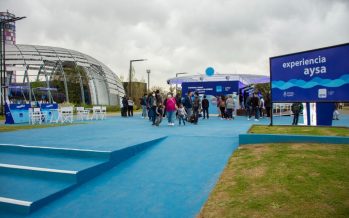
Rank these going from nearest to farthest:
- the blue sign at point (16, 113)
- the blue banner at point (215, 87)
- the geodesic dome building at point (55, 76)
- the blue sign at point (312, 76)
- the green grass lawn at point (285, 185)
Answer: the green grass lawn at point (285, 185), the blue sign at point (312, 76), the blue sign at point (16, 113), the blue banner at point (215, 87), the geodesic dome building at point (55, 76)

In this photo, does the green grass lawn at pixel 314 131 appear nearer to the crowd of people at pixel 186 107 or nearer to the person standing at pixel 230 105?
the crowd of people at pixel 186 107

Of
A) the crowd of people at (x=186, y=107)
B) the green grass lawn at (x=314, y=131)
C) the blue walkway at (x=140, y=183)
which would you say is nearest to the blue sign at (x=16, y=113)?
the crowd of people at (x=186, y=107)

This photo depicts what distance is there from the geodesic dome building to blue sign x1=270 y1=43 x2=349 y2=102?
3025 centimetres

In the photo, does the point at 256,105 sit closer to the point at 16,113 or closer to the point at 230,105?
the point at 230,105

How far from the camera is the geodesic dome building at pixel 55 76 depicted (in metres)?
36.2

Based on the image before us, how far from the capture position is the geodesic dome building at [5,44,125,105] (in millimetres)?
36156

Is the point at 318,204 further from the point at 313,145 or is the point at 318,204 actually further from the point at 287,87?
the point at 287,87

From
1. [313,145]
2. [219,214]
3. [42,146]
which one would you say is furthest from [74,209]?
[313,145]

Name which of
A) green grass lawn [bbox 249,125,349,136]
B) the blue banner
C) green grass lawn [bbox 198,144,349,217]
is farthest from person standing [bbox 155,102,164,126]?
the blue banner

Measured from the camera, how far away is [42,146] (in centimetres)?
769

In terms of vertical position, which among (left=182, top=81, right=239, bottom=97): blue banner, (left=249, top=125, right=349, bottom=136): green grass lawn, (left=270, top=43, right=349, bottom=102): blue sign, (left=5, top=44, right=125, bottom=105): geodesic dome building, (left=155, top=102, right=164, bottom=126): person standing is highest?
(left=5, top=44, right=125, bottom=105): geodesic dome building

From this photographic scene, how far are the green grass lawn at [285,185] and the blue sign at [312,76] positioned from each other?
2651 mm

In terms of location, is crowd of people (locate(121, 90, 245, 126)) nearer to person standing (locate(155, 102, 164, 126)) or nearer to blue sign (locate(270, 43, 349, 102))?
person standing (locate(155, 102, 164, 126))

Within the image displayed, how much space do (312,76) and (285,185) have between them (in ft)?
18.1
